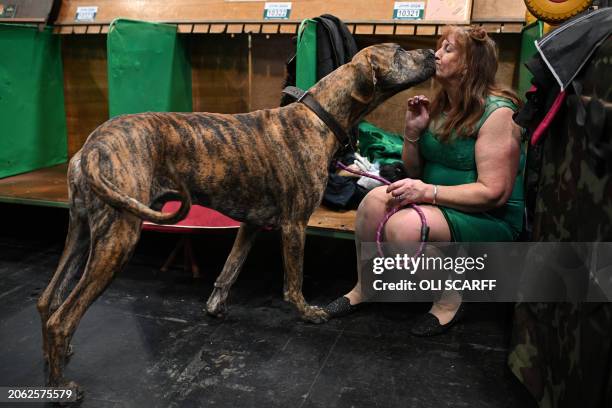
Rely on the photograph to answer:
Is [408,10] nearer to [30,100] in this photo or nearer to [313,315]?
[313,315]

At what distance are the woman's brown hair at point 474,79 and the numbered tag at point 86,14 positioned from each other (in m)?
2.53

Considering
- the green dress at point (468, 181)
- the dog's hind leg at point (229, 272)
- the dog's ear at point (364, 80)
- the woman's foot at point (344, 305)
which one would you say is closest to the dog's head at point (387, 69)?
the dog's ear at point (364, 80)

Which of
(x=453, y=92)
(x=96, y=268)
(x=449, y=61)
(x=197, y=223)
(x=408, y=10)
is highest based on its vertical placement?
(x=408, y=10)

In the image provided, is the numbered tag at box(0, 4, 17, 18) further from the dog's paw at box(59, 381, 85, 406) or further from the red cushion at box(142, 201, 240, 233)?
the dog's paw at box(59, 381, 85, 406)

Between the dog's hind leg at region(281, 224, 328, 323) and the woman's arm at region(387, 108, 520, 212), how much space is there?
407 mm

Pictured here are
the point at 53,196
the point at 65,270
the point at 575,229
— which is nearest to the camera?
the point at 575,229

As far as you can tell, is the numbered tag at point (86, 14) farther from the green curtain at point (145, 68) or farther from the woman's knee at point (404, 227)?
the woman's knee at point (404, 227)

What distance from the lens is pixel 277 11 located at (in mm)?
3408

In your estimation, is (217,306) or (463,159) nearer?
(463,159)

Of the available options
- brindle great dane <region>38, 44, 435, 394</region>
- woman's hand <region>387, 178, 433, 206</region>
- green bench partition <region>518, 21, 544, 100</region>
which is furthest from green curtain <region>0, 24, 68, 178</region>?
green bench partition <region>518, 21, 544, 100</region>

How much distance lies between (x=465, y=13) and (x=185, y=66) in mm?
1728

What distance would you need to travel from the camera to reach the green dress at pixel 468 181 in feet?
7.19

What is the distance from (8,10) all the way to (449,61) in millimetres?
3192

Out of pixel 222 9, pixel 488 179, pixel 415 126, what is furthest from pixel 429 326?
pixel 222 9
